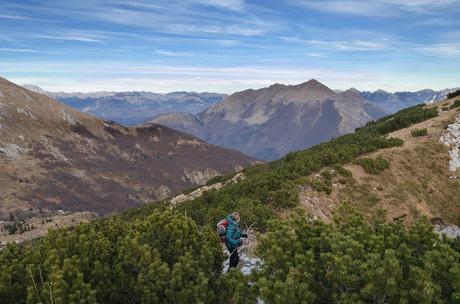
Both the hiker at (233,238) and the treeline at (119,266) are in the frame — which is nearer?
the treeline at (119,266)

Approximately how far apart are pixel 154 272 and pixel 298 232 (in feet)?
13.2

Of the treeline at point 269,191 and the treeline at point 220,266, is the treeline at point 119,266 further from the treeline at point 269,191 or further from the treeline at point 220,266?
the treeline at point 269,191

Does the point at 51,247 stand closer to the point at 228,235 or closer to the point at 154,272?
the point at 154,272

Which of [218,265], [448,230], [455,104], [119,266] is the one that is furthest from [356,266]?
[455,104]

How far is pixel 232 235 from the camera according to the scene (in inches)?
613

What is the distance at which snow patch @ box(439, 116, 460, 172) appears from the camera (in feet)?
109

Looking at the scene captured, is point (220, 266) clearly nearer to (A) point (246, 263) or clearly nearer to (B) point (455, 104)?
(A) point (246, 263)

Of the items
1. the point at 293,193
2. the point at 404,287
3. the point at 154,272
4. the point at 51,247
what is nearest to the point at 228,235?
the point at 154,272

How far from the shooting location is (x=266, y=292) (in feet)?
30.9

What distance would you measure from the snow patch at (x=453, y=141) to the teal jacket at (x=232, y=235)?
23.9m

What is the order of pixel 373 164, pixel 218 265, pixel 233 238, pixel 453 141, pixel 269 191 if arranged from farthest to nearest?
pixel 453 141
pixel 373 164
pixel 269 191
pixel 233 238
pixel 218 265

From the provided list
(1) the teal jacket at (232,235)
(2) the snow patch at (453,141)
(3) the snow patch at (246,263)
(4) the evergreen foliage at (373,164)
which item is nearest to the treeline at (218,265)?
(1) the teal jacket at (232,235)

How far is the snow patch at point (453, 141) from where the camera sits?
3326 cm

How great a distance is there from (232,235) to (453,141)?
2700 centimetres
